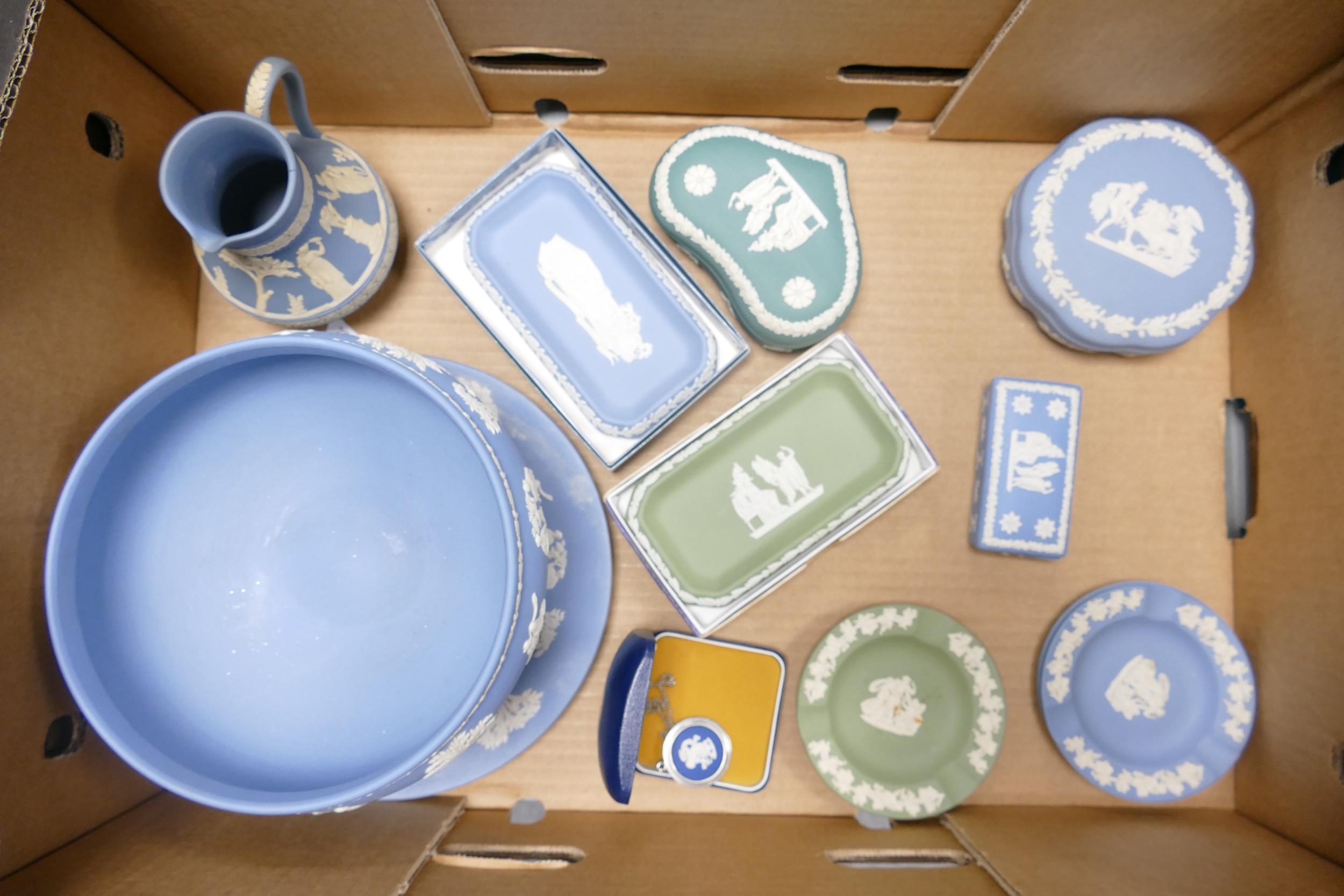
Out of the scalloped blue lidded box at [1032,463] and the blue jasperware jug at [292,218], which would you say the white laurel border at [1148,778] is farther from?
the blue jasperware jug at [292,218]

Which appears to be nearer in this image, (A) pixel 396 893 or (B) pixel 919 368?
(A) pixel 396 893

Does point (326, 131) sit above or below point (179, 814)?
above

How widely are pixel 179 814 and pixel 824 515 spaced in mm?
606

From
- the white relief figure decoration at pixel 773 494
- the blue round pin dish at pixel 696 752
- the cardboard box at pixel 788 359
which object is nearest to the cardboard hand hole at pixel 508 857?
the cardboard box at pixel 788 359

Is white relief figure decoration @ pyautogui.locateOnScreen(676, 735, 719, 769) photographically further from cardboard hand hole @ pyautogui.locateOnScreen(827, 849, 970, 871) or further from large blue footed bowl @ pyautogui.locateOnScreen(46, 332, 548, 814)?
large blue footed bowl @ pyautogui.locateOnScreen(46, 332, 548, 814)

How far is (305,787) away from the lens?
448 mm

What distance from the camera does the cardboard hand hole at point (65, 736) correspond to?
0.55 meters

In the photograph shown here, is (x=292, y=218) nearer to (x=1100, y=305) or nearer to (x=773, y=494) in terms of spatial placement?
(x=773, y=494)

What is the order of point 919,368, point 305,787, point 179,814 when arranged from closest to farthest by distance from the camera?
point 305,787
point 179,814
point 919,368

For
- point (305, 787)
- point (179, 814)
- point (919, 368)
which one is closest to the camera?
point (305, 787)

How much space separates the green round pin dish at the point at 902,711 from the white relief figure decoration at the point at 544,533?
0.25 m

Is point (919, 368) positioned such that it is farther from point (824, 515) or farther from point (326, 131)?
point (326, 131)

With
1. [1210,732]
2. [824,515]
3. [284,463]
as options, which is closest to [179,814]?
[284,463]

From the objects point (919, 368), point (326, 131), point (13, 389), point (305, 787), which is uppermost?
point (326, 131)
